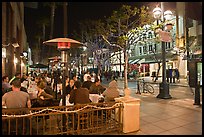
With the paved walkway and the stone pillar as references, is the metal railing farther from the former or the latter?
the paved walkway

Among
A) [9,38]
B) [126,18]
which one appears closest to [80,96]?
[126,18]

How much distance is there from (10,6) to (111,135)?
1601cm

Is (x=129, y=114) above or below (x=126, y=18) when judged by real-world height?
below

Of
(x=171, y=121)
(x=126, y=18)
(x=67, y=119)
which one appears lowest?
(x=171, y=121)

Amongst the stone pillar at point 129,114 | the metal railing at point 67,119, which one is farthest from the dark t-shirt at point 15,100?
the stone pillar at point 129,114

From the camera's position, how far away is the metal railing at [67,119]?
5380 millimetres

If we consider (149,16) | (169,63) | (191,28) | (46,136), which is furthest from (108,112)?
(169,63)

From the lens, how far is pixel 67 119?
5.98m

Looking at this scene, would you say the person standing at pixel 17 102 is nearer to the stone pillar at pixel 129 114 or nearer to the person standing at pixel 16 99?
the person standing at pixel 16 99

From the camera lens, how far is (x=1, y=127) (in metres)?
5.09

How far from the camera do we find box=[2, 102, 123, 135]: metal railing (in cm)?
538

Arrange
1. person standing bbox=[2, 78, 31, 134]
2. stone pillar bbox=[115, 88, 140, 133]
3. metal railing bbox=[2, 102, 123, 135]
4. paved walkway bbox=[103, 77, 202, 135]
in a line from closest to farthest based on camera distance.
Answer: metal railing bbox=[2, 102, 123, 135] → person standing bbox=[2, 78, 31, 134] → stone pillar bbox=[115, 88, 140, 133] → paved walkway bbox=[103, 77, 202, 135]

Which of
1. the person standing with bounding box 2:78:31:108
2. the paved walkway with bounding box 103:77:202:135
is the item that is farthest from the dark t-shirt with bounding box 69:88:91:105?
the paved walkway with bounding box 103:77:202:135

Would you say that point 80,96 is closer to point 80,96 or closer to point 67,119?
point 80,96
